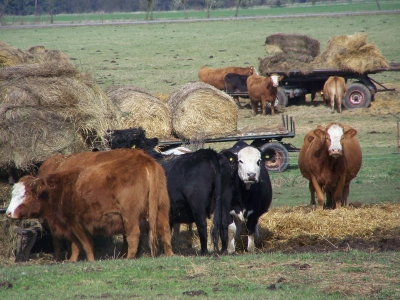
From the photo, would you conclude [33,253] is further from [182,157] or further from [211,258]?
[211,258]

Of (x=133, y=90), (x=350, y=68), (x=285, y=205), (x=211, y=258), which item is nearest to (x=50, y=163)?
(x=211, y=258)

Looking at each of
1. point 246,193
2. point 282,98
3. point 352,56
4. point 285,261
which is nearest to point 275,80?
point 282,98

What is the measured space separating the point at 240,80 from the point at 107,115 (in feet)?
52.1

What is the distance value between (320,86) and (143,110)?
11.4 metres

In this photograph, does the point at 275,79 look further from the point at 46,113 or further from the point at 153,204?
the point at 153,204

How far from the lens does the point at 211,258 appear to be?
7.61 m

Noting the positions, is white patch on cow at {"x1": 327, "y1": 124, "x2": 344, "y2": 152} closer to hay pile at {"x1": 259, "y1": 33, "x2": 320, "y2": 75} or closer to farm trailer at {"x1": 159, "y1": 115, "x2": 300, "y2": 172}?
farm trailer at {"x1": 159, "y1": 115, "x2": 300, "y2": 172}

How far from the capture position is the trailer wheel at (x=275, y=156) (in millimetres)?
16031

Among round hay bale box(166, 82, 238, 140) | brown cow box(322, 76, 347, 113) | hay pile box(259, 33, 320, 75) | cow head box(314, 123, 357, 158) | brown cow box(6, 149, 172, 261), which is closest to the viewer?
brown cow box(6, 149, 172, 261)

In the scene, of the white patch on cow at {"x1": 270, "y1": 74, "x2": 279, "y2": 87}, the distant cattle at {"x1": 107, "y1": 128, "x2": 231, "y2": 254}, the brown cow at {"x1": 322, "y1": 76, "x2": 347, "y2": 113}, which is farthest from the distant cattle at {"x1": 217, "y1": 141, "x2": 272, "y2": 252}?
the brown cow at {"x1": 322, "y1": 76, "x2": 347, "y2": 113}

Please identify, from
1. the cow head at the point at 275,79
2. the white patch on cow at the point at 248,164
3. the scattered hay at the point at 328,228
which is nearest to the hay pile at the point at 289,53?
the cow head at the point at 275,79

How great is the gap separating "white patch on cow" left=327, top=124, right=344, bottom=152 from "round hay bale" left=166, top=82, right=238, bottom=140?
4.97m

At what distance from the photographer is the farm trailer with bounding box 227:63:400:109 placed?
23812 millimetres

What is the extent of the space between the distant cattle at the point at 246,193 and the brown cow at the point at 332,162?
78.6 inches
